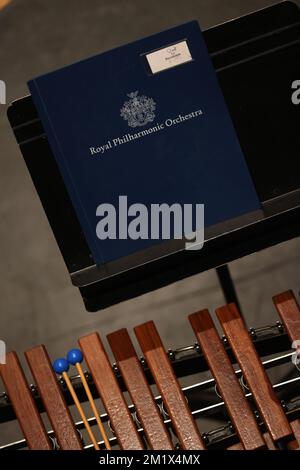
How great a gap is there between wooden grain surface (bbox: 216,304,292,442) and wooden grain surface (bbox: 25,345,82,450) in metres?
0.46

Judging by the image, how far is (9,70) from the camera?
11.5ft

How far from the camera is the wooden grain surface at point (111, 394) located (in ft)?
8.12

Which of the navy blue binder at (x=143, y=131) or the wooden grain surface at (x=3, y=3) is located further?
the wooden grain surface at (x=3, y=3)

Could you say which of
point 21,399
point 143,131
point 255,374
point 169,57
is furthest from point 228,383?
point 169,57

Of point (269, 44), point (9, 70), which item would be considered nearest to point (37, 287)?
point (9, 70)

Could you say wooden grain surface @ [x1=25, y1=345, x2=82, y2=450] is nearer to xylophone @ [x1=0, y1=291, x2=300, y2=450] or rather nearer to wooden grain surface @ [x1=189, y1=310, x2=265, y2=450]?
xylophone @ [x1=0, y1=291, x2=300, y2=450]

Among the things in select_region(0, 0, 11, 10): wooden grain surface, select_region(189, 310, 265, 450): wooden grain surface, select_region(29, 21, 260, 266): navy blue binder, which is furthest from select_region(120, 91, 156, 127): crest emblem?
select_region(0, 0, 11, 10): wooden grain surface

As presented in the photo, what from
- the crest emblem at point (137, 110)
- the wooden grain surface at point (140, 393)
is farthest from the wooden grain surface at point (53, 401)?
the crest emblem at point (137, 110)

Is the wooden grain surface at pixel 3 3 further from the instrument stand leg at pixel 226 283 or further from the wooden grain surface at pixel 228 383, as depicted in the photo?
the wooden grain surface at pixel 228 383

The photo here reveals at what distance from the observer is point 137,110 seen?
2438 millimetres

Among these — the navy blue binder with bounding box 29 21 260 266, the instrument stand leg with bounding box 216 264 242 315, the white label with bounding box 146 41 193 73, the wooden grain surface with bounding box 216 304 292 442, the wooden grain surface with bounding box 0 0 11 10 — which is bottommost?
the wooden grain surface with bounding box 216 304 292 442

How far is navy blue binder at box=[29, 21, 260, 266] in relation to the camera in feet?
8.02

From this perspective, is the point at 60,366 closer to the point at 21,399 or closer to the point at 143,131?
the point at 21,399
